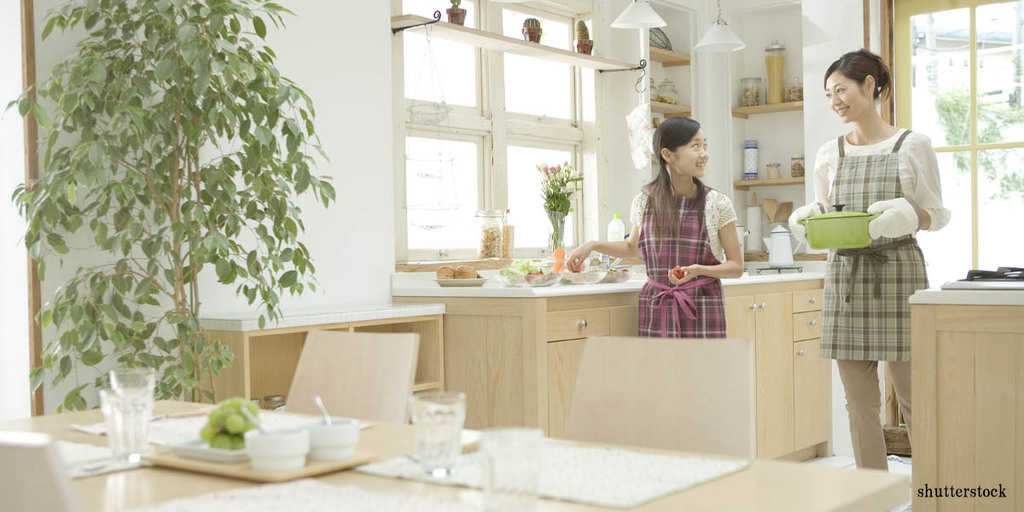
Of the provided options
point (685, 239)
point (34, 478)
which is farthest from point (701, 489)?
point (685, 239)

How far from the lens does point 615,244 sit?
371 centimetres

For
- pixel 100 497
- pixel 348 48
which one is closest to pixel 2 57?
pixel 348 48

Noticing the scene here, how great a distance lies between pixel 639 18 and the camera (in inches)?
177

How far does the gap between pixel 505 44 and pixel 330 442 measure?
3.37 m

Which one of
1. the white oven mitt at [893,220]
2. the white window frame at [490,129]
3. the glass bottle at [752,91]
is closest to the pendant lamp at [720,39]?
the white window frame at [490,129]

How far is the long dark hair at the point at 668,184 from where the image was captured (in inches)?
133

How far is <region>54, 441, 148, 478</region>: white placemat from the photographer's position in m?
1.42

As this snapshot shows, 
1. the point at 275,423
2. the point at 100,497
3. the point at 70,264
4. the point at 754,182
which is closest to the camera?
the point at 100,497

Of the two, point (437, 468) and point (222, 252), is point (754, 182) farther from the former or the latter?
point (437, 468)

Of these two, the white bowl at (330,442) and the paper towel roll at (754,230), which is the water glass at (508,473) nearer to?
the white bowl at (330,442)

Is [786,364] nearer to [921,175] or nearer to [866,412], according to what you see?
[866,412]

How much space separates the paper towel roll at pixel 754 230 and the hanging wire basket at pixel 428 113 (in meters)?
2.18

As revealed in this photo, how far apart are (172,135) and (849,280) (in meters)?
2.04

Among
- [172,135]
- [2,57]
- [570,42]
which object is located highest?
[570,42]
